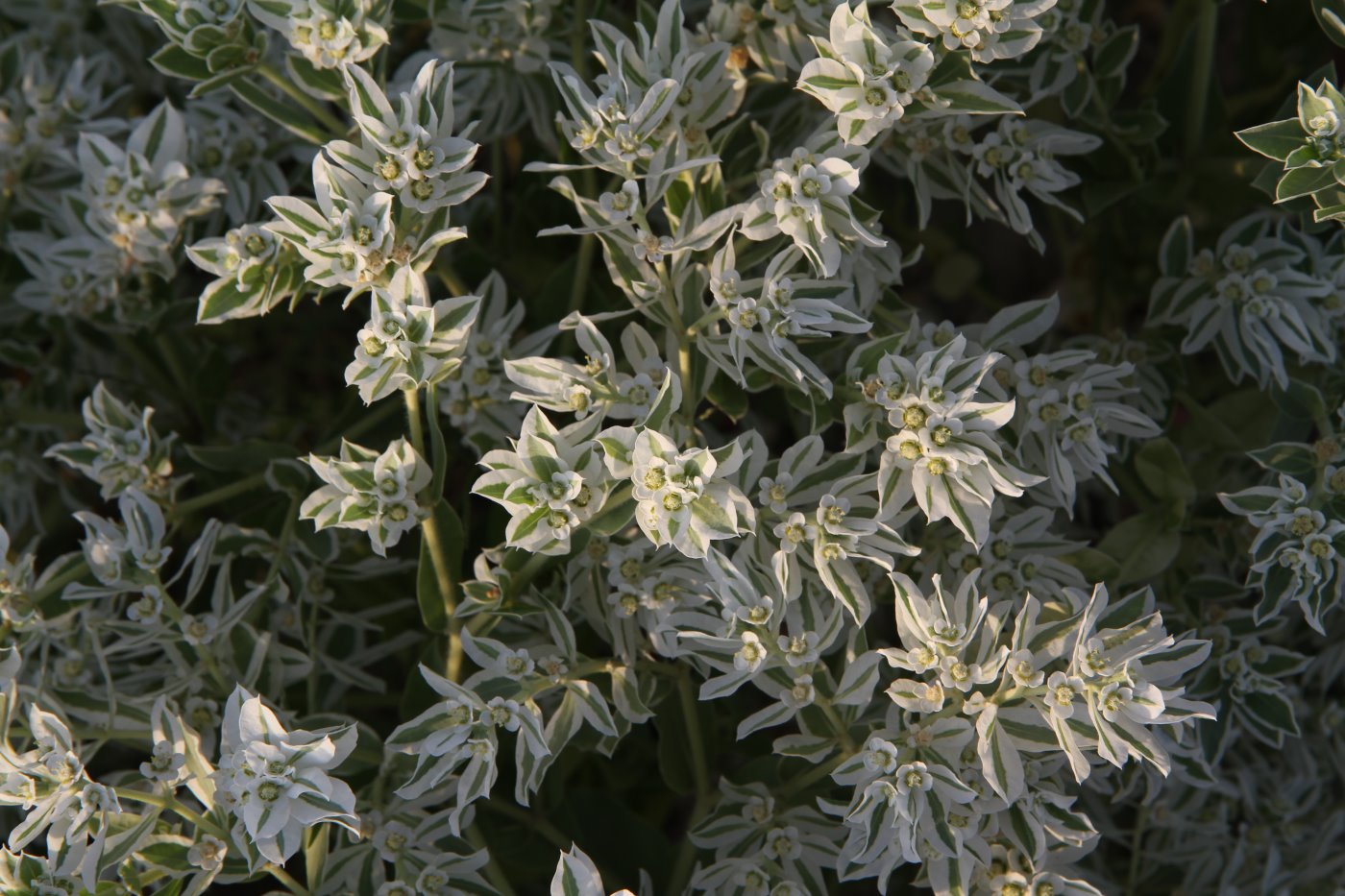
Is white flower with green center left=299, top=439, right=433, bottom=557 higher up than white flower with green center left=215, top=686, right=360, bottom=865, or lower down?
higher up

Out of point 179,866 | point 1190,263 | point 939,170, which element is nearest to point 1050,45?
point 939,170

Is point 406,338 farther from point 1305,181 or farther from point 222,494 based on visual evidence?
point 1305,181

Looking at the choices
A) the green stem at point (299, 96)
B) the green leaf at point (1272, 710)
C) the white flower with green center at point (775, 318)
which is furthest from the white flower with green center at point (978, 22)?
the green leaf at point (1272, 710)

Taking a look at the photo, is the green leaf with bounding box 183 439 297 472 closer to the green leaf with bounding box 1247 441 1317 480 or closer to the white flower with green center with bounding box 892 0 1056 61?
the white flower with green center with bounding box 892 0 1056 61

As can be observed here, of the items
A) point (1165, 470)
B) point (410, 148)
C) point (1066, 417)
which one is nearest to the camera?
point (410, 148)

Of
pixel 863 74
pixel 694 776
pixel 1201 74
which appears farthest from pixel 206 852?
pixel 1201 74

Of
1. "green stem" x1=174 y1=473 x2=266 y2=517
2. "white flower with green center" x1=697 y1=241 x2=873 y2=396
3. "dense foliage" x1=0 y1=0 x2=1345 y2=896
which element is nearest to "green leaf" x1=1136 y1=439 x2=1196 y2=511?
"dense foliage" x1=0 y1=0 x2=1345 y2=896
